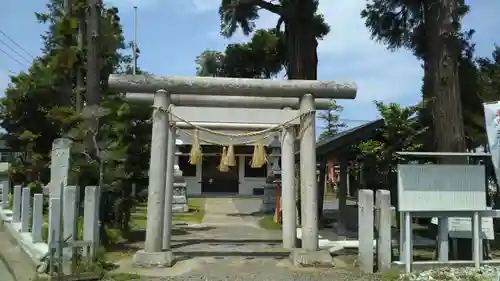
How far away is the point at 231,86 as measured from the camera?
937cm

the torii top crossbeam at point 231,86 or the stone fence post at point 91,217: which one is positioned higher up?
the torii top crossbeam at point 231,86

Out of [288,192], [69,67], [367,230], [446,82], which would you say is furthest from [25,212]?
[446,82]

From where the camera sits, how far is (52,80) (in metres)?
12.8

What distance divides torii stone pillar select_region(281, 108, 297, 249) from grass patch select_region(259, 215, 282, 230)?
19.2ft

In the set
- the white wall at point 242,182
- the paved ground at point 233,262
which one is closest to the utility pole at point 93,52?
the paved ground at point 233,262

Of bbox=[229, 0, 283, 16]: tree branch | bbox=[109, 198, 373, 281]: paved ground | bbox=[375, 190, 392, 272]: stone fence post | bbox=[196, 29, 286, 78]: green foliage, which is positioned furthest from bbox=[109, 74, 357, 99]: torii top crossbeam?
bbox=[196, 29, 286, 78]: green foliage

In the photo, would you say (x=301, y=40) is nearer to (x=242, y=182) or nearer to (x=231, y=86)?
(x=231, y=86)

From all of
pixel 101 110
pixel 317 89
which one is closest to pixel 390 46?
pixel 317 89

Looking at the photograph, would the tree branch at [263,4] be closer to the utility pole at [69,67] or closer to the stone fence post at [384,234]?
the utility pole at [69,67]

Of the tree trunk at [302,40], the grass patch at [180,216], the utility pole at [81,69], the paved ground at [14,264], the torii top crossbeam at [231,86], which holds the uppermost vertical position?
the tree trunk at [302,40]

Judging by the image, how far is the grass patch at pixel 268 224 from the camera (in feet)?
54.3

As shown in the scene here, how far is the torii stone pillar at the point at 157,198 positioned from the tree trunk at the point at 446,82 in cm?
592

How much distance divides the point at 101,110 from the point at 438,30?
7585 millimetres

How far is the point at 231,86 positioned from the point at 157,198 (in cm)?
243
